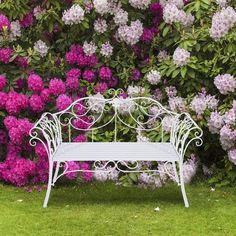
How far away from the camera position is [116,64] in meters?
7.27

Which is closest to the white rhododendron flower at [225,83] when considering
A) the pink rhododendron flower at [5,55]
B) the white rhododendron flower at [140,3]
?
the white rhododendron flower at [140,3]

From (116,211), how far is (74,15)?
2130 millimetres

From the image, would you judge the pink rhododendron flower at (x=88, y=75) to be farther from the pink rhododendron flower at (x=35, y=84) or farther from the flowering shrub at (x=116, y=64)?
the pink rhododendron flower at (x=35, y=84)

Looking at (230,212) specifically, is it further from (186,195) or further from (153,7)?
(153,7)

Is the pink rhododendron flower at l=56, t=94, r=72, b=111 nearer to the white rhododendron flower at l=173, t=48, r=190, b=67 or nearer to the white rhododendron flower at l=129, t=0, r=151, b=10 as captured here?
the white rhododendron flower at l=173, t=48, r=190, b=67

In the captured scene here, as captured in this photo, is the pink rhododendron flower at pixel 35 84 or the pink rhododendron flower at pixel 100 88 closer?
the pink rhododendron flower at pixel 35 84

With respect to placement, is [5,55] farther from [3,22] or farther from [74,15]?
[74,15]

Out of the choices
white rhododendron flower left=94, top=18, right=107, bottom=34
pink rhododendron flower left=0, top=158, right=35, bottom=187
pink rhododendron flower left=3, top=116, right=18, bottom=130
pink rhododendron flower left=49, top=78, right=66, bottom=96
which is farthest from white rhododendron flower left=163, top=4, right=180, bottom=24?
pink rhododendron flower left=0, top=158, right=35, bottom=187

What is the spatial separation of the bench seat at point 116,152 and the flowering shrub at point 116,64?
→ 480mm

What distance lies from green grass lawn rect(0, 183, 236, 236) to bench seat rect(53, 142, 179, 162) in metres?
0.42

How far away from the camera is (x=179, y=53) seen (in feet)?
21.8

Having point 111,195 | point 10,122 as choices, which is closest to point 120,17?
point 10,122

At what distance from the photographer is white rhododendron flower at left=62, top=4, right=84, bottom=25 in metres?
6.93

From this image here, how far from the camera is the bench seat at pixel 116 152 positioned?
224 inches
